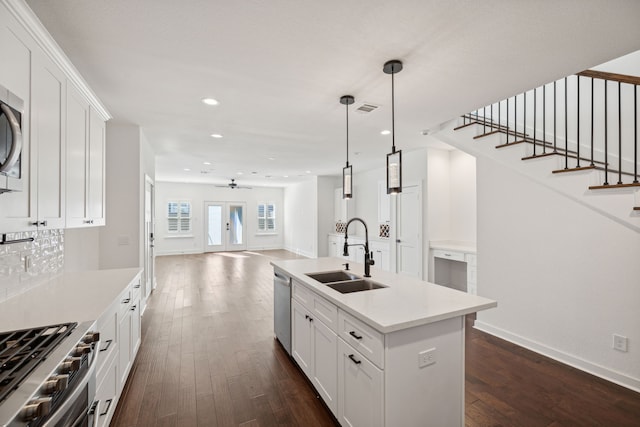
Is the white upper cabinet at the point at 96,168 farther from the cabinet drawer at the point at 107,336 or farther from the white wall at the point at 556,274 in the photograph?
the white wall at the point at 556,274

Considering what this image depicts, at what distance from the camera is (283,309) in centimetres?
303

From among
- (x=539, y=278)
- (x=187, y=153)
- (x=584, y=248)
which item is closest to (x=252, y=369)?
(x=539, y=278)

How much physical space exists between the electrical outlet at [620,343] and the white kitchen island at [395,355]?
1.76 metres

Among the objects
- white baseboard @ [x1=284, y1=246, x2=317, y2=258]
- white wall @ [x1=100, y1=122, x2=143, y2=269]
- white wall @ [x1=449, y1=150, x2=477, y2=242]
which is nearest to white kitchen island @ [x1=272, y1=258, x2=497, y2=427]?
white wall @ [x1=100, y1=122, x2=143, y2=269]

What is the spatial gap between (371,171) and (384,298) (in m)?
5.84

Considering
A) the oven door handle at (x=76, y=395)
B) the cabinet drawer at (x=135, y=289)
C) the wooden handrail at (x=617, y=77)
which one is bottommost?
the oven door handle at (x=76, y=395)

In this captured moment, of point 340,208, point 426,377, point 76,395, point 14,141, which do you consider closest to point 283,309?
point 426,377

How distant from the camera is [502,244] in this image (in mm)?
3443

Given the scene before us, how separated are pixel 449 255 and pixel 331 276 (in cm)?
272

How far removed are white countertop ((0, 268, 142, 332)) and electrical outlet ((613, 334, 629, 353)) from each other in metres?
4.05

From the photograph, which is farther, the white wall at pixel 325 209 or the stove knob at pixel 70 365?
the white wall at pixel 325 209

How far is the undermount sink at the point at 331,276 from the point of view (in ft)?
8.96

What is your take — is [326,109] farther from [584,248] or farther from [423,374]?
[584,248]

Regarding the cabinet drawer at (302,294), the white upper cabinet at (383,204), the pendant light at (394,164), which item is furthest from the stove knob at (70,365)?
the white upper cabinet at (383,204)
